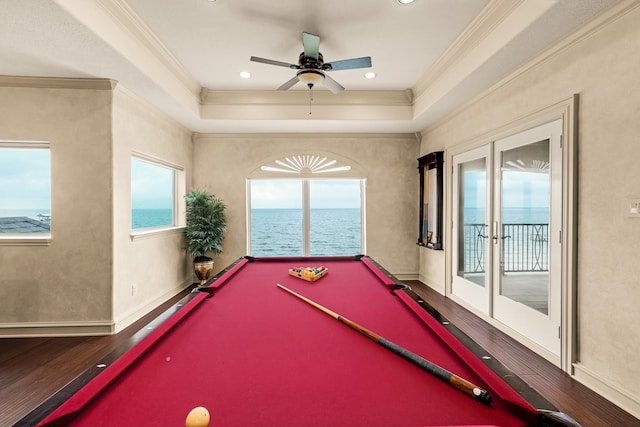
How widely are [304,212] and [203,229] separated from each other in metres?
1.66

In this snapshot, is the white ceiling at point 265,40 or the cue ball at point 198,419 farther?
the white ceiling at point 265,40

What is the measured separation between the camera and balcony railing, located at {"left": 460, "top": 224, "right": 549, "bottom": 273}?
8.84 feet

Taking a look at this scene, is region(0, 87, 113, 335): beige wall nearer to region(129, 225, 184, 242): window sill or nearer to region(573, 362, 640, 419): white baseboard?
region(129, 225, 184, 242): window sill

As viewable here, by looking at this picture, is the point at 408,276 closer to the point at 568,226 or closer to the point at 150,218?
the point at 568,226

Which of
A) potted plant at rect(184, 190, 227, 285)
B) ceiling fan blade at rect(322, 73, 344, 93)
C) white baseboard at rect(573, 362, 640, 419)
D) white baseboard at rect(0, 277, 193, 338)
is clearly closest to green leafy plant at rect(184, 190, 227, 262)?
potted plant at rect(184, 190, 227, 285)

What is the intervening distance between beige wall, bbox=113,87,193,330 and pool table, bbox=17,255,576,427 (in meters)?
2.07

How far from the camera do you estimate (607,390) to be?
2.01m

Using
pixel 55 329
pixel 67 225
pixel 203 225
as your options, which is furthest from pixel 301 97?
pixel 55 329

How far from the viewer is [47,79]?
2982 millimetres

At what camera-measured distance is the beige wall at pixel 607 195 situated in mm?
1893

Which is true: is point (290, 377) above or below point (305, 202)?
below

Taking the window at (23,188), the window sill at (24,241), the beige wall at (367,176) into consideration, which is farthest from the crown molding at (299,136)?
the window sill at (24,241)

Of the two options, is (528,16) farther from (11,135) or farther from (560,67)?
(11,135)

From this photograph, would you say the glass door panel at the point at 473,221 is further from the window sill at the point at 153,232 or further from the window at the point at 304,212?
the window sill at the point at 153,232
